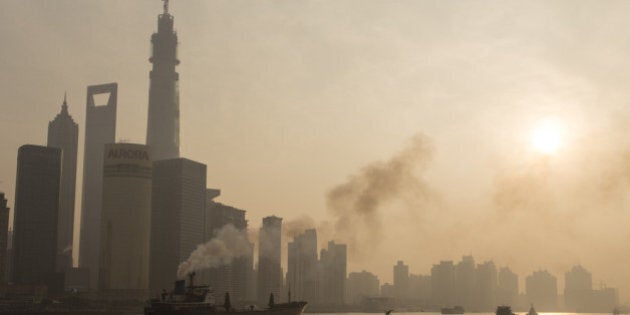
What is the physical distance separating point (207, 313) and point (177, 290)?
28.6 feet

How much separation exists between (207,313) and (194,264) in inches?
748

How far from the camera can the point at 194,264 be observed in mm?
194250

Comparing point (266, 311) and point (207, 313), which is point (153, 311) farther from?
point (266, 311)

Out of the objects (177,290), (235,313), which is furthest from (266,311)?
(177,290)

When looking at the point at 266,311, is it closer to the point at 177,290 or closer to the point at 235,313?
the point at 235,313

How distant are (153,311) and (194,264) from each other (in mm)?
21593

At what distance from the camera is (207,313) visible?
178 meters

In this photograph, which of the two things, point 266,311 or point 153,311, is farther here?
point 266,311

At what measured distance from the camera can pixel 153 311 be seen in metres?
175

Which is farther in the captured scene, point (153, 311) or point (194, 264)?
point (194, 264)

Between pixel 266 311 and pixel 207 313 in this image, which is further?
pixel 266 311

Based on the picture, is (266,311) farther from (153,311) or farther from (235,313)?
Result: (153,311)

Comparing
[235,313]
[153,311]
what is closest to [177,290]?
[153,311]

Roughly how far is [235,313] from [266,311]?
415 inches
